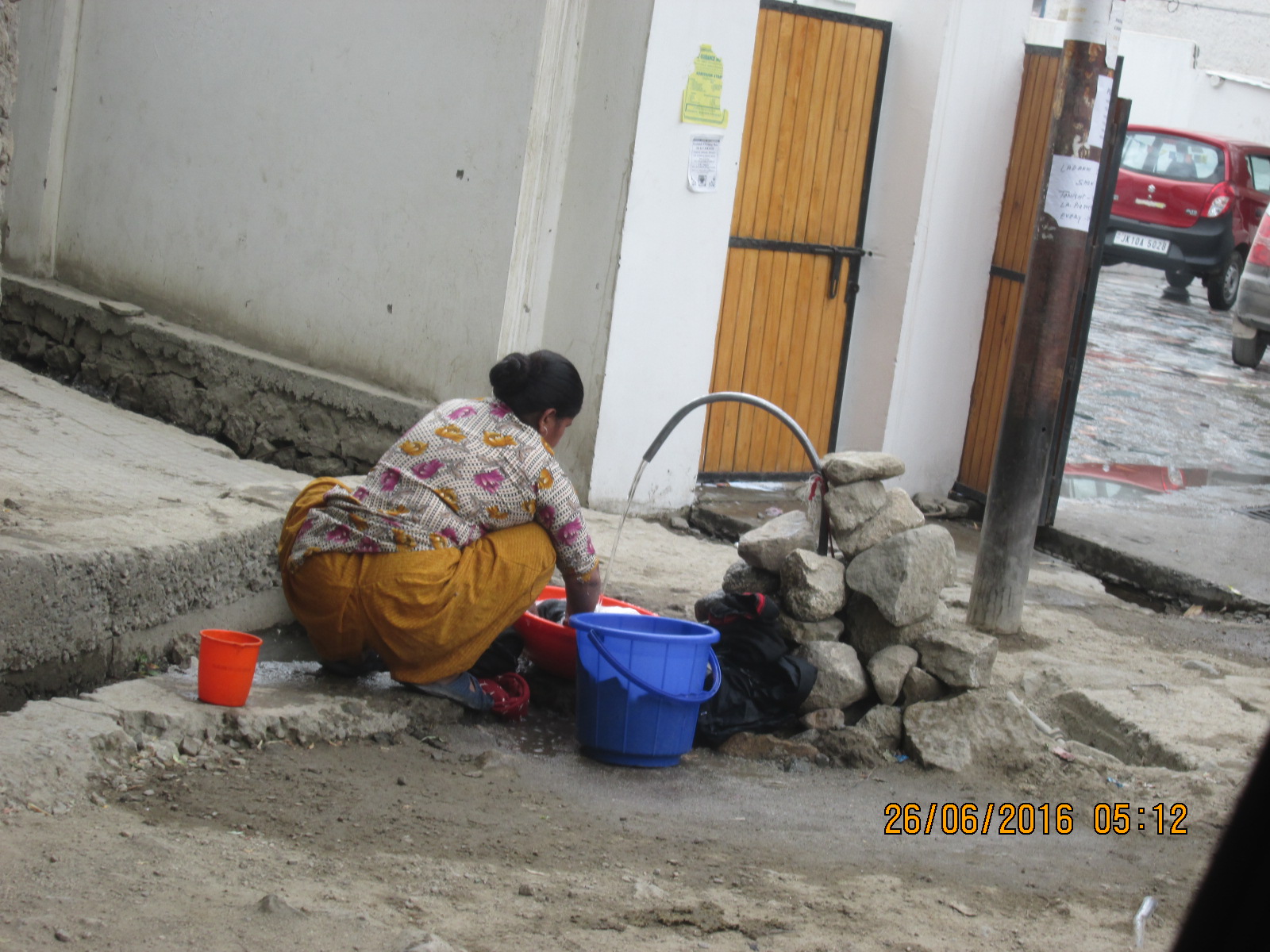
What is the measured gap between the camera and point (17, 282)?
7.73m

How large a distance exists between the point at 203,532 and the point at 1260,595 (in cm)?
466

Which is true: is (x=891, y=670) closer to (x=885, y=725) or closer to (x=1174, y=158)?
(x=885, y=725)

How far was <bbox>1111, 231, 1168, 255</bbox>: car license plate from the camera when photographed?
14.6 meters

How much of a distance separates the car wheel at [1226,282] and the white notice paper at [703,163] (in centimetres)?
1049

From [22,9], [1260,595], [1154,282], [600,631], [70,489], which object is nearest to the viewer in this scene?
[600,631]

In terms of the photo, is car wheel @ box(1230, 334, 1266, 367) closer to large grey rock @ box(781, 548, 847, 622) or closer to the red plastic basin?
large grey rock @ box(781, 548, 847, 622)

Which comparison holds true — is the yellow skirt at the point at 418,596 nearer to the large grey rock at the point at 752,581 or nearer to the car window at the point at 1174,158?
the large grey rock at the point at 752,581

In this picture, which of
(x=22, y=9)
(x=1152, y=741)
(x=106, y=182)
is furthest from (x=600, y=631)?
(x=22, y=9)

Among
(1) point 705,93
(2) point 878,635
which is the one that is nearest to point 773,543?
(2) point 878,635

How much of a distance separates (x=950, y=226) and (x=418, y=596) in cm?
441

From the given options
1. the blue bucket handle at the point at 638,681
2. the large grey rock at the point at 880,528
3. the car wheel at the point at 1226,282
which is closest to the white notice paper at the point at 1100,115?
the large grey rock at the point at 880,528

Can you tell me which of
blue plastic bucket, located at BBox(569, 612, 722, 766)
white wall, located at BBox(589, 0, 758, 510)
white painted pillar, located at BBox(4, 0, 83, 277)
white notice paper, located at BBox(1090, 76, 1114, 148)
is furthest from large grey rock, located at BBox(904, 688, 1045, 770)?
white painted pillar, located at BBox(4, 0, 83, 277)

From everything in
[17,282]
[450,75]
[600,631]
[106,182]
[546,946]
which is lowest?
[546,946]

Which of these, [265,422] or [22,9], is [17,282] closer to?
[22,9]
